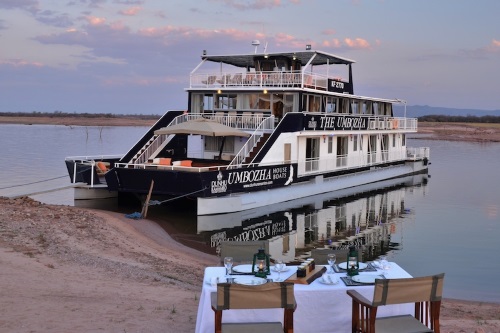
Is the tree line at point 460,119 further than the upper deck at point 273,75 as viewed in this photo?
Yes

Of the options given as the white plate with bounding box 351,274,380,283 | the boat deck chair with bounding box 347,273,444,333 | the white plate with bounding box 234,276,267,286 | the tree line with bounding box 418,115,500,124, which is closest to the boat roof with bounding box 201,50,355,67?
the white plate with bounding box 351,274,380,283

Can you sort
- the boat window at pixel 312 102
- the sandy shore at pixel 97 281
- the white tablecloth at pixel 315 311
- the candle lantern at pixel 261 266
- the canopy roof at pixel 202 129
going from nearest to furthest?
the white tablecloth at pixel 315 311
the candle lantern at pixel 261 266
the sandy shore at pixel 97 281
the canopy roof at pixel 202 129
the boat window at pixel 312 102

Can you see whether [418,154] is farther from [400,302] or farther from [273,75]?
[400,302]

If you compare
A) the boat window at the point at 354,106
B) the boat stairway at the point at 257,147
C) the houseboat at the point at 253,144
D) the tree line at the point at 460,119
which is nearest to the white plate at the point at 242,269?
the houseboat at the point at 253,144

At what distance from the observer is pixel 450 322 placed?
7988 millimetres

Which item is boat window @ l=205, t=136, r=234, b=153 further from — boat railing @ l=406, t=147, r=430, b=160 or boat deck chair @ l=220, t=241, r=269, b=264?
boat railing @ l=406, t=147, r=430, b=160

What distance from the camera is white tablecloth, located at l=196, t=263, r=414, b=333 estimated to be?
583 cm

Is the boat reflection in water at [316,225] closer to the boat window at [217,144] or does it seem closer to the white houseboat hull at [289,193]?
the white houseboat hull at [289,193]

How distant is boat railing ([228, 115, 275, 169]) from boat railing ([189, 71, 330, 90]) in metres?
2.06

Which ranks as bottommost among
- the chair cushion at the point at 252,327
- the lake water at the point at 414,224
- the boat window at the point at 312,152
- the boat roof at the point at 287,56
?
the lake water at the point at 414,224

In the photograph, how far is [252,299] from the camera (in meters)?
5.46

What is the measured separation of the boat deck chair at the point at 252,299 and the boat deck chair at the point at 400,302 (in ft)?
2.48

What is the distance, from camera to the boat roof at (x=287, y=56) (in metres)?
26.6

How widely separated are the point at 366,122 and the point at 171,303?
948 inches
